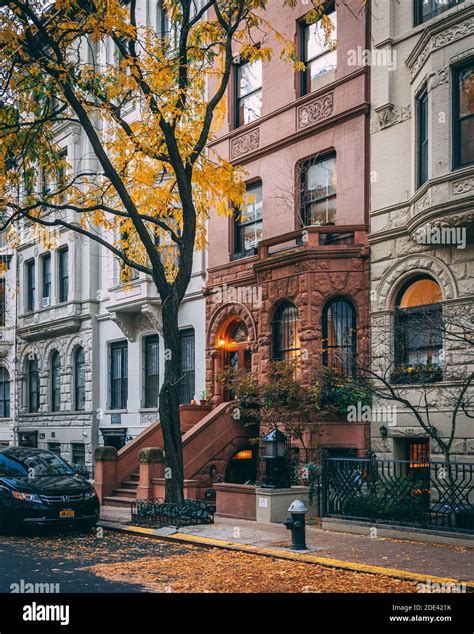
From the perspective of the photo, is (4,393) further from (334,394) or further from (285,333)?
(334,394)

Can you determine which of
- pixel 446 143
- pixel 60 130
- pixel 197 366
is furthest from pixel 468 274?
pixel 60 130

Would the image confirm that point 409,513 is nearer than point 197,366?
Yes

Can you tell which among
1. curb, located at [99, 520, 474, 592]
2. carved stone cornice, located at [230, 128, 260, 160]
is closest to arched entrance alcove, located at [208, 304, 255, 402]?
carved stone cornice, located at [230, 128, 260, 160]

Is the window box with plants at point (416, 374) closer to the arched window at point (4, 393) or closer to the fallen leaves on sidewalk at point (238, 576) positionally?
the fallen leaves on sidewalk at point (238, 576)

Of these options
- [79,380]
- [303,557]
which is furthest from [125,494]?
[79,380]

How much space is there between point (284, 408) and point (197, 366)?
6.57 meters

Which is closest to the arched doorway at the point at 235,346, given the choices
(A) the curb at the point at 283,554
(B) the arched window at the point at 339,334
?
(B) the arched window at the point at 339,334

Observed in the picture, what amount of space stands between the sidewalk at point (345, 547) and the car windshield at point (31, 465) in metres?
1.60

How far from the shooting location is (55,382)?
1310 inches

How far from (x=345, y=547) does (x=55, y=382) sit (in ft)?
72.4

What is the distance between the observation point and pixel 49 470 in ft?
54.7

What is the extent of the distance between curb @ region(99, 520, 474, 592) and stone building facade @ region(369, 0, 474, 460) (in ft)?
16.6

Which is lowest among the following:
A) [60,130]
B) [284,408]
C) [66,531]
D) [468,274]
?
[66,531]
